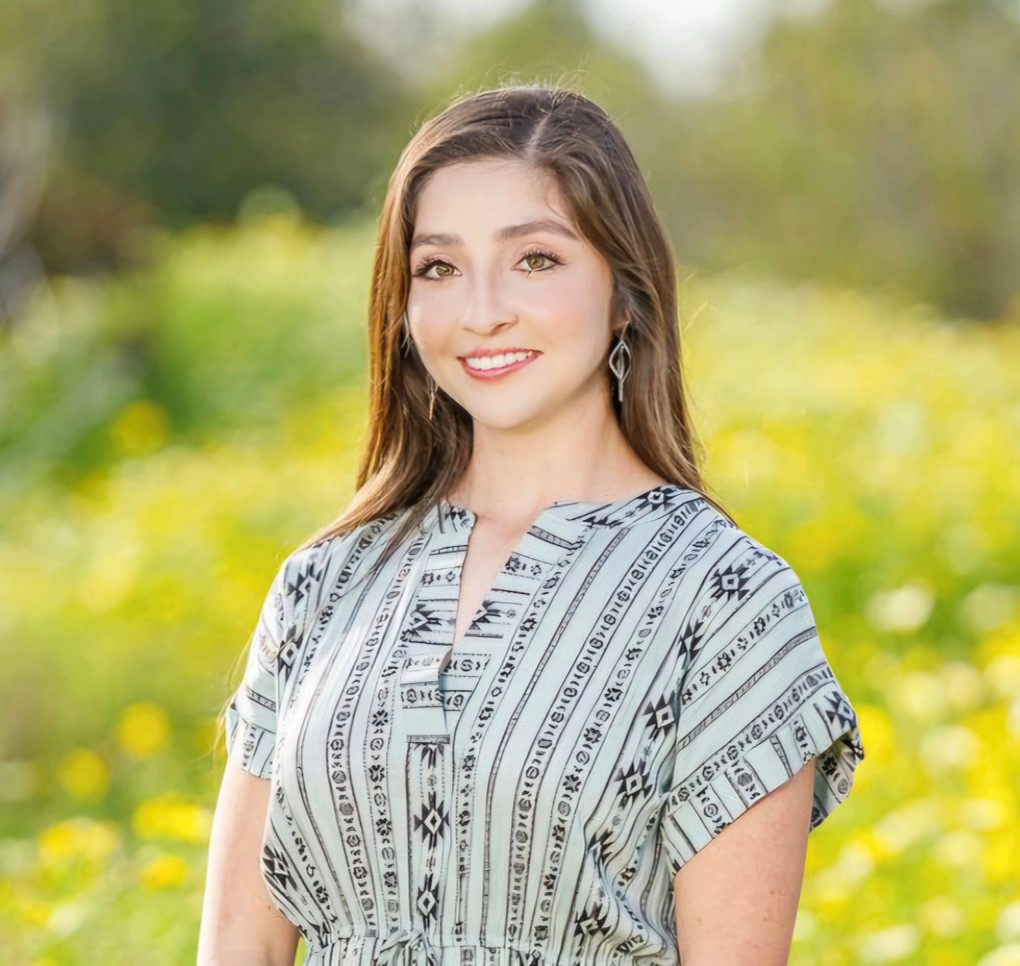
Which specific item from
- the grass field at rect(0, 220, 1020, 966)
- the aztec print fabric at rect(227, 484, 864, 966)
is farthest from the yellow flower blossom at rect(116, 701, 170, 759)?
the aztec print fabric at rect(227, 484, 864, 966)

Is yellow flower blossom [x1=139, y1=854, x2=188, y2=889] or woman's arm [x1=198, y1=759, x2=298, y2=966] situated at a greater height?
yellow flower blossom [x1=139, y1=854, x2=188, y2=889]

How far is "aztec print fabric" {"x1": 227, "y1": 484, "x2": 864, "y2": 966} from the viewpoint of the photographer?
1676 millimetres

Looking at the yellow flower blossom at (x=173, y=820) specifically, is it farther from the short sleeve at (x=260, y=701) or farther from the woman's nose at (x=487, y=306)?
the woman's nose at (x=487, y=306)

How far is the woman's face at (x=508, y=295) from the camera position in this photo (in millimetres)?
1807

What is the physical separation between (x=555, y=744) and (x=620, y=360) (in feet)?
1.58

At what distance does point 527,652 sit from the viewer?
1.78 m

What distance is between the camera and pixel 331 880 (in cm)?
180

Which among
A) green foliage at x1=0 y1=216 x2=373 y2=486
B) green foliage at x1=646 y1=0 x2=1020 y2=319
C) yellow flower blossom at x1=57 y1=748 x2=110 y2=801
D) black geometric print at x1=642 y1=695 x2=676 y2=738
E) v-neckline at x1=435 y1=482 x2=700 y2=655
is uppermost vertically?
green foliage at x1=646 y1=0 x2=1020 y2=319

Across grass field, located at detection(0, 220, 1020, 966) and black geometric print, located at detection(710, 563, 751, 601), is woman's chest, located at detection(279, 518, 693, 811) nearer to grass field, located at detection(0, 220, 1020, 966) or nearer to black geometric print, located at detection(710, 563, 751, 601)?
black geometric print, located at detection(710, 563, 751, 601)

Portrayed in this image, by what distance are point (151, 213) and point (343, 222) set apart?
233cm

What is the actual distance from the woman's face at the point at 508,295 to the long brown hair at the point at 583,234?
0.03 meters

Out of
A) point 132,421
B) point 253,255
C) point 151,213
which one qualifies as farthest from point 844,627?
point 151,213

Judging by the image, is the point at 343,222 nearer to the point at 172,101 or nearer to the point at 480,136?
the point at 172,101

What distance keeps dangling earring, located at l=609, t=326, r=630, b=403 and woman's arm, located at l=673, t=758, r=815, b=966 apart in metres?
0.51
